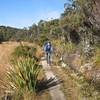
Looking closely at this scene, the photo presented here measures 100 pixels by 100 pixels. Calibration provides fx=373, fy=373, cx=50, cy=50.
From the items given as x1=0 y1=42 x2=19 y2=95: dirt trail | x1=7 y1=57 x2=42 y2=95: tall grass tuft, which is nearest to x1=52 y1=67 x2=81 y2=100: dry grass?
x1=7 y1=57 x2=42 y2=95: tall grass tuft

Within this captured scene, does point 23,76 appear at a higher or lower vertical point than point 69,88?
higher

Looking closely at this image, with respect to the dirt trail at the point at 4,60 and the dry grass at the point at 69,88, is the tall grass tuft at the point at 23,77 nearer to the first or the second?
the dirt trail at the point at 4,60

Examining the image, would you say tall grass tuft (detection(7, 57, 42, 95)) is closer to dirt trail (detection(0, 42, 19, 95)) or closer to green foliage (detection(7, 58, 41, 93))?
green foliage (detection(7, 58, 41, 93))

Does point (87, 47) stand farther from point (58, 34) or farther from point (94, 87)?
point (58, 34)

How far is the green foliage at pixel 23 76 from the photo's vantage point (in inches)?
582

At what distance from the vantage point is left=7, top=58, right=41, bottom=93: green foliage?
14.8 metres

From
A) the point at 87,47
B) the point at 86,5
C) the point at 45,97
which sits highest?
the point at 86,5

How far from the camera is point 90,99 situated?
38.2 feet

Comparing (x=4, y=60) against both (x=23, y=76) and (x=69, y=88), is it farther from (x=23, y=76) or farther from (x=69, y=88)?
(x=69, y=88)

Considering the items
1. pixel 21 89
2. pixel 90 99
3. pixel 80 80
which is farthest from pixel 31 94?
pixel 90 99

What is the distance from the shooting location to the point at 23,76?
15.4m

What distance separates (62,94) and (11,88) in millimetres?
2299

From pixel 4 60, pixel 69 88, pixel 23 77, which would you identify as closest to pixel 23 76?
pixel 23 77

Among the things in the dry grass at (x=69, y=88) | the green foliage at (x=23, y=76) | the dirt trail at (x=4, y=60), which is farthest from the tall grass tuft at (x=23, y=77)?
the dry grass at (x=69, y=88)
